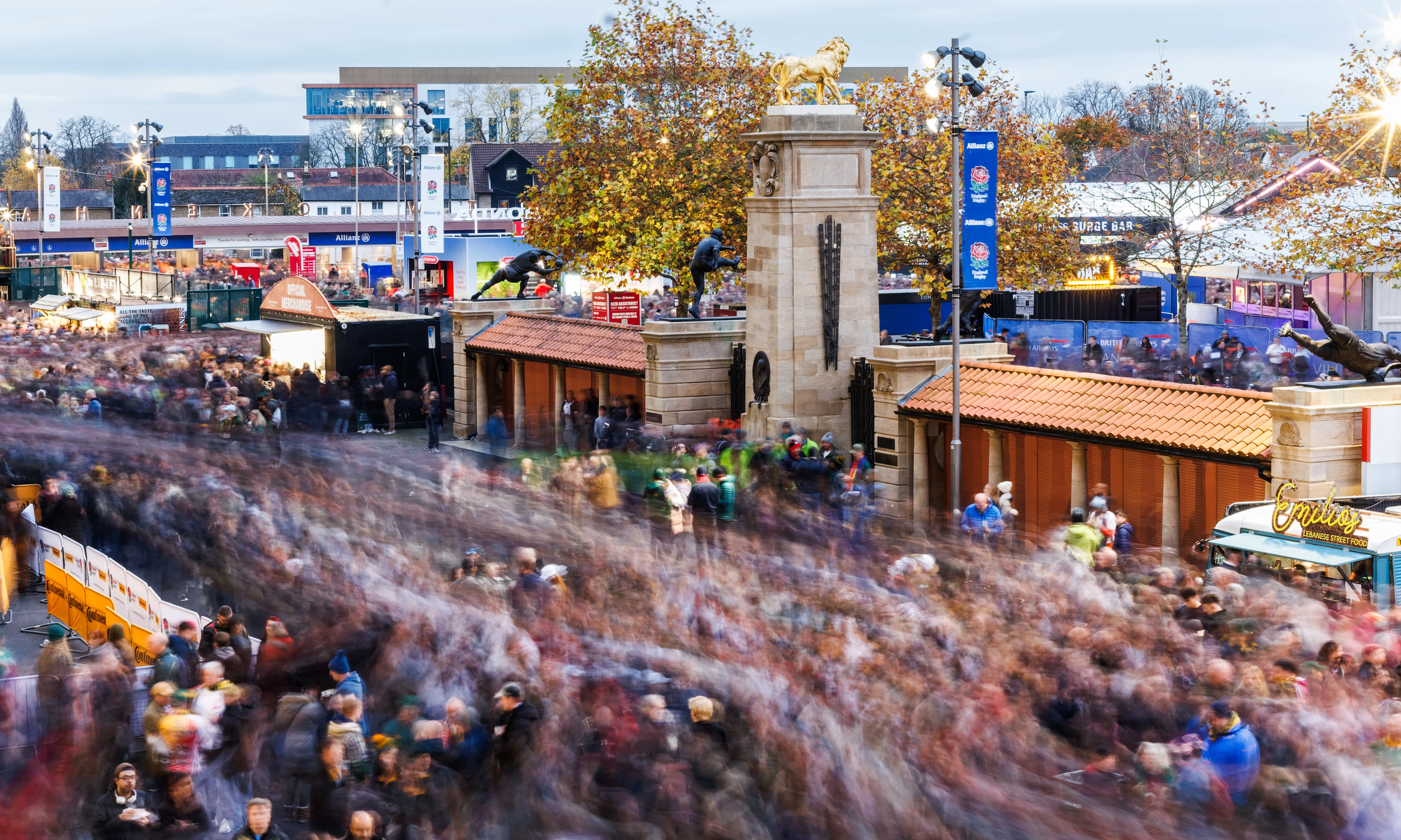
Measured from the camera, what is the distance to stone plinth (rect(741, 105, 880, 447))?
85.6 ft

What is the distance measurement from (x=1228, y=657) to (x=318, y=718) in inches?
264

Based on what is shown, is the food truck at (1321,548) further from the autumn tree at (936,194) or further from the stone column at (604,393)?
the autumn tree at (936,194)

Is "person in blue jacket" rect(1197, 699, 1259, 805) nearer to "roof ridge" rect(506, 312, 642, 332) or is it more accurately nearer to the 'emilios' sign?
the 'emilios' sign

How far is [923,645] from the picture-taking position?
1237cm

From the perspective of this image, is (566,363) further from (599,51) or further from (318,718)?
(318,718)

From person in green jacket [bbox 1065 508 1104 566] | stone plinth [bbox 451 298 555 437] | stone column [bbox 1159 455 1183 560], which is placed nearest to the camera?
person in green jacket [bbox 1065 508 1104 566]

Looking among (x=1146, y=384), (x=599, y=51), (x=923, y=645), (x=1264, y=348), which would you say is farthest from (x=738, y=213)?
(x=923, y=645)

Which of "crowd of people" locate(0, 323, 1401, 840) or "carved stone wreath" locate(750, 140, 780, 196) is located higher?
"carved stone wreath" locate(750, 140, 780, 196)

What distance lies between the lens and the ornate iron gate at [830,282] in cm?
2638

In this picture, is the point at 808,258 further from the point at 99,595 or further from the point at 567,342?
the point at 99,595

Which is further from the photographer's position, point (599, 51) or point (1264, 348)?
point (599, 51)

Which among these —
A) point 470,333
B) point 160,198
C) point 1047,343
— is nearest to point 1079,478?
point 1047,343

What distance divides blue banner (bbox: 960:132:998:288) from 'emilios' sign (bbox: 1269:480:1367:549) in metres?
8.87

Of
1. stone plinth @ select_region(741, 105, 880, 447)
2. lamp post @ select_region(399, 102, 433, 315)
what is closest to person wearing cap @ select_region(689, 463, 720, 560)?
stone plinth @ select_region(741, 105, 880, 447)
